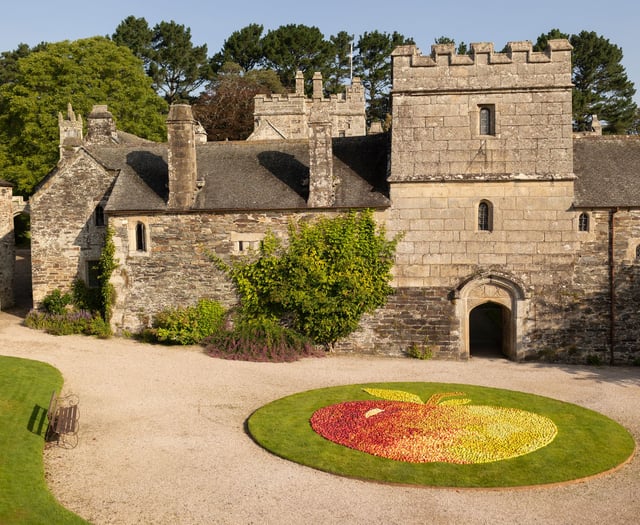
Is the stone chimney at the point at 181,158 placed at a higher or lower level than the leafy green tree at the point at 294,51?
lower

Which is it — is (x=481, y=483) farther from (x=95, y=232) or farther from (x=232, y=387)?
(x=95, y=232)

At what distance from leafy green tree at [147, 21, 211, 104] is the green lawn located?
49.3m

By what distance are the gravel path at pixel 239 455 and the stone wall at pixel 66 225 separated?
5198 mm

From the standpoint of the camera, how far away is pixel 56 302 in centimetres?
2462

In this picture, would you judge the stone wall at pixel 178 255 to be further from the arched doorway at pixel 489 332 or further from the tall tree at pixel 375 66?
the tall tree at pixel 375 66

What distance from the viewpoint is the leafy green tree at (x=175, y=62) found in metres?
63.4

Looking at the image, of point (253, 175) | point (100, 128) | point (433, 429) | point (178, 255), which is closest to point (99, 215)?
point (178, 255)

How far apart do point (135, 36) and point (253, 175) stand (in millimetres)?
46365

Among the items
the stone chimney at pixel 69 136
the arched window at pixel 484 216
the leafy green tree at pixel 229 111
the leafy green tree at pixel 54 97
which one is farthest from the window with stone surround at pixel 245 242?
the leafy green tree at pixel 229 111

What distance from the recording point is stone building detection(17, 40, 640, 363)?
806 inches

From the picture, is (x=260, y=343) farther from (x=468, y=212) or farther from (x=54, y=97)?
(x=54, y=97)

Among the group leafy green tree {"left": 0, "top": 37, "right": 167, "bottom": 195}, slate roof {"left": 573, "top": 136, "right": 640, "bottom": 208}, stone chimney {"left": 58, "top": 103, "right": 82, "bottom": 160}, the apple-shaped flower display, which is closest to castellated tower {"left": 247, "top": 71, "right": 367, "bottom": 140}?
leafy green tree {"left": 0, "top": 37, "right": 167, "bottom": 195}

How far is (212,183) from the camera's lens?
75.3 ft

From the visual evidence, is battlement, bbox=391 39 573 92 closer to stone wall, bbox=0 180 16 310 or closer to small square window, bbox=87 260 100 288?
small square window, bbox=87 260 100 288
